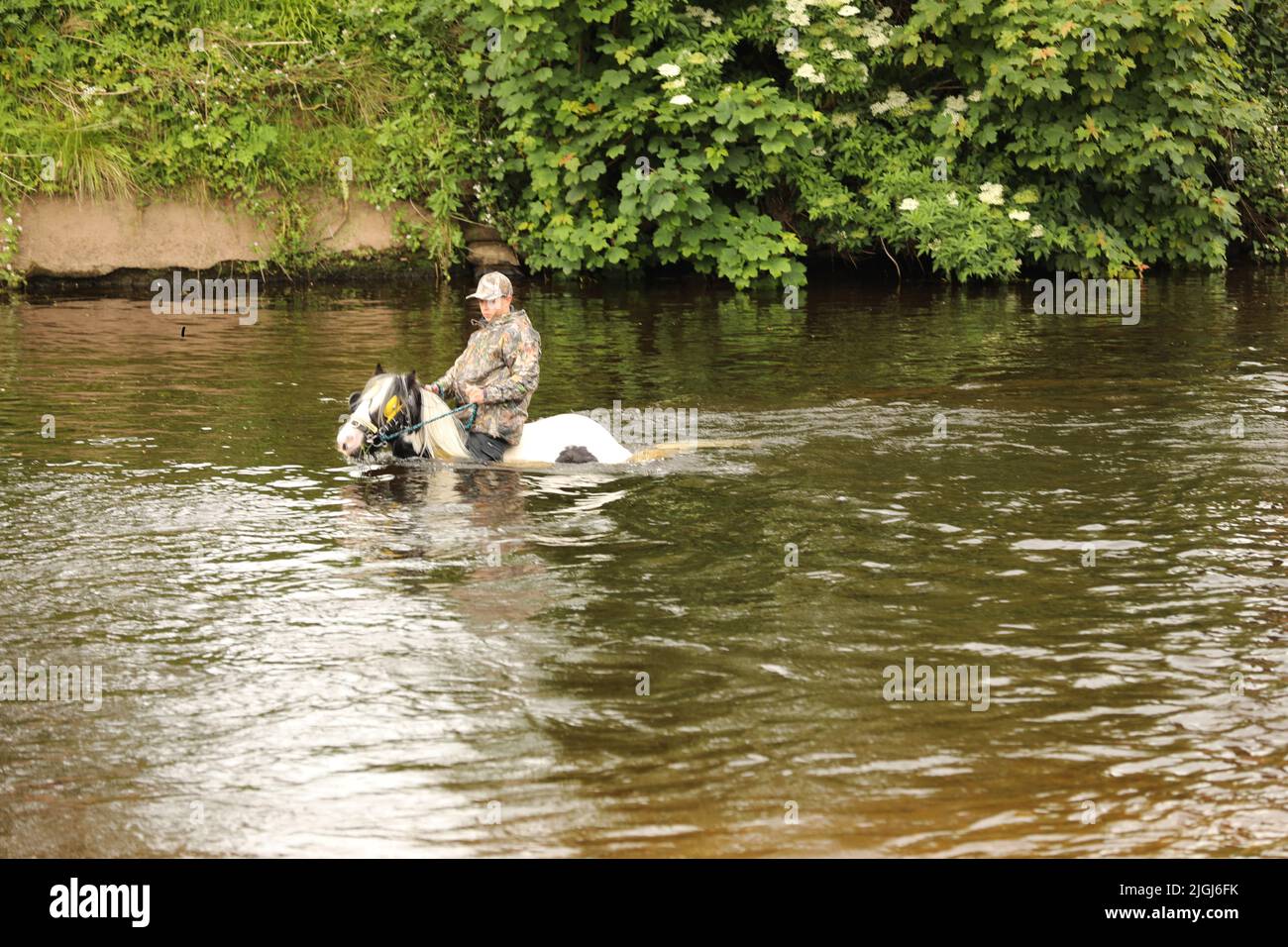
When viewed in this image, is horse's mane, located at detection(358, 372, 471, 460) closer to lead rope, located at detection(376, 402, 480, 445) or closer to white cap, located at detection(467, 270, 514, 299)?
lead rope, located at detection(376, 402, 480, 445)

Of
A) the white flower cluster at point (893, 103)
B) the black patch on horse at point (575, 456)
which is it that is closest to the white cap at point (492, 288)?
the black patch on horse at point (575, 456)

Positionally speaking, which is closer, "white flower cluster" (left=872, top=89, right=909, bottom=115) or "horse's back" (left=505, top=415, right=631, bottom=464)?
"horse's back" (left=505, top=415, right=631, bottom=464)

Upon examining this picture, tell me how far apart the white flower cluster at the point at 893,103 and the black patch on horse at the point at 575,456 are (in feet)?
36.8

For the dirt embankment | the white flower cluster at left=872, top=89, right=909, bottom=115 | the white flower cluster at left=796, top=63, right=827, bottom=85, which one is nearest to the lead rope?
the white flower cluster at left=796, top=63, right=827, bottom=85

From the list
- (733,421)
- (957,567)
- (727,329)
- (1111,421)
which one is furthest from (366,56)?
(957,567)

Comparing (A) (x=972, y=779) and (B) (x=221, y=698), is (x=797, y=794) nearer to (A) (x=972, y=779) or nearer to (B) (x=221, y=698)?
(A) (x=972, y=779)

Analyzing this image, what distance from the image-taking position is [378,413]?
10.4 metres

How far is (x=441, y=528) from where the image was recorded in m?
9.69

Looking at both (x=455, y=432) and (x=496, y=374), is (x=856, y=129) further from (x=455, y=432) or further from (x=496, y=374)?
(x=455, y=432)

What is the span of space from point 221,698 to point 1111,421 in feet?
27.2

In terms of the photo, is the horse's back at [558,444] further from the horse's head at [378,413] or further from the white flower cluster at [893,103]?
the white flower cluster at [893,103]

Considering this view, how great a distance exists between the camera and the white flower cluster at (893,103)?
68.6 ft

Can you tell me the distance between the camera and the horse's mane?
1045 centimetres
